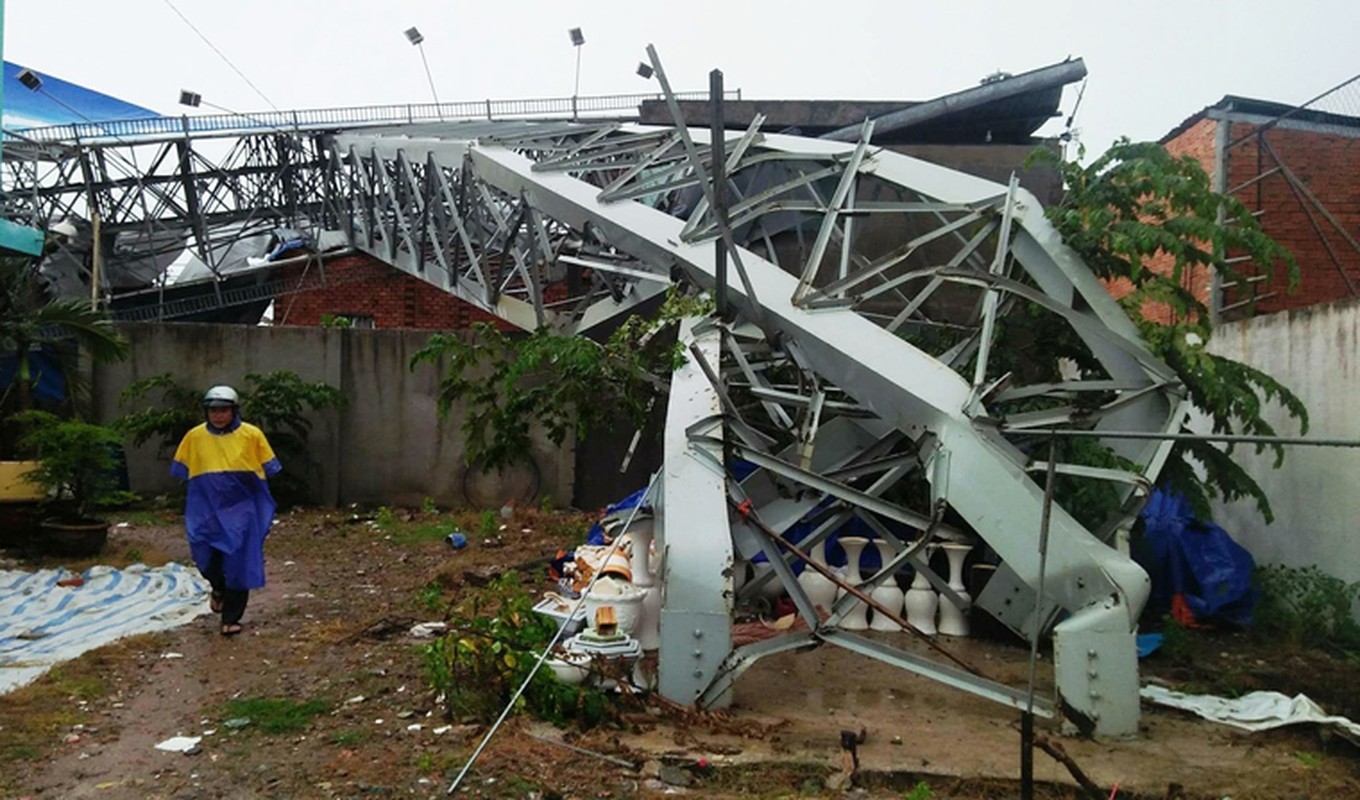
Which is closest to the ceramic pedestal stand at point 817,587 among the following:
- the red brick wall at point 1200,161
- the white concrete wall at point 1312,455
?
the white concrete wall at point 1312,455

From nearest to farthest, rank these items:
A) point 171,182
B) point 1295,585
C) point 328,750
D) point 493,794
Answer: point 493,794
point 328,750
point 1295,585
point 171,182

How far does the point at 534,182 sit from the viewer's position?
10.0 m

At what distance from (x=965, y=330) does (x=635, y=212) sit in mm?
3003

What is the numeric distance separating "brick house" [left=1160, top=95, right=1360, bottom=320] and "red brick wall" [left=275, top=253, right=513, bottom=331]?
13.6 metres

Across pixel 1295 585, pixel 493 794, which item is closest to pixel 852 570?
pixel 1295 585

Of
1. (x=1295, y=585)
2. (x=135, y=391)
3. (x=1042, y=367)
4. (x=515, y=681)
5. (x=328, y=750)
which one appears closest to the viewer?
(x=328, y=750)

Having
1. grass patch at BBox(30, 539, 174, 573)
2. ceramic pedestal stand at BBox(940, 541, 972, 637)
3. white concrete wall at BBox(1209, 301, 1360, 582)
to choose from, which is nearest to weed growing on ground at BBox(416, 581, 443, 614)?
grass patch at BBox(30, 539, 174, 573)

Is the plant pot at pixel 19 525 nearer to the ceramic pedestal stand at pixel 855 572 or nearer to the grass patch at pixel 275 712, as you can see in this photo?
the grass patch at pixel 275 712

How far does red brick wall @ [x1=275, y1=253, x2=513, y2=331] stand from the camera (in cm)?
1978

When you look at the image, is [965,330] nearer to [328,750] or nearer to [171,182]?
[328,750]

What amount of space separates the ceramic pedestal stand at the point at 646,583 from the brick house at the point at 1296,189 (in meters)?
5.54

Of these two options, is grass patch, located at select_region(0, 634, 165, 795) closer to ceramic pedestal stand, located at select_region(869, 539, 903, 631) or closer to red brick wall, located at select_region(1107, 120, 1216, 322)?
ceramic pedestal stand, located at select_region(869, 539, 903, 631)

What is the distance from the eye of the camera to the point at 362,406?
40.3 ft

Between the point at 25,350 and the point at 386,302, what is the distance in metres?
9.81
